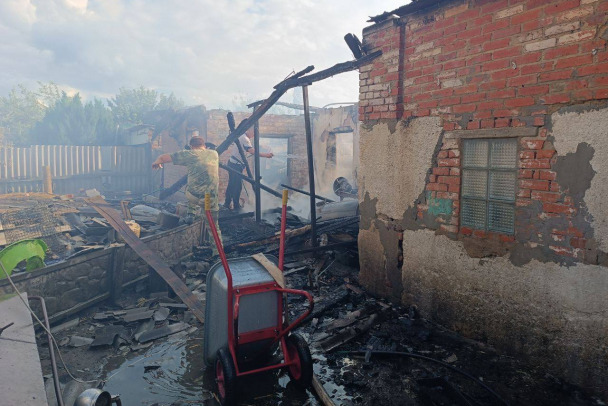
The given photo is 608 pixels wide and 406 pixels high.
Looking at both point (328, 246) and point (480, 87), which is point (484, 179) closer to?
point (480, 87)

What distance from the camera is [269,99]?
25.5ft

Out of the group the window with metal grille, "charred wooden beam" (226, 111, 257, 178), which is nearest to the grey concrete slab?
the window with metal grille

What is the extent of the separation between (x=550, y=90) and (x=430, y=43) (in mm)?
1516

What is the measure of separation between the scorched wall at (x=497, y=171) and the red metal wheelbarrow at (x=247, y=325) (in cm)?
204

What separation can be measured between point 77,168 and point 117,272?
44.5 feet

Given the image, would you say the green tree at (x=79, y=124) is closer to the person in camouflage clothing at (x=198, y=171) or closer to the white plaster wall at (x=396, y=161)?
the person in camouflage clothing at (x=198, y=171)

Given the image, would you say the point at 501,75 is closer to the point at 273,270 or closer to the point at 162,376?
the point at 273,270

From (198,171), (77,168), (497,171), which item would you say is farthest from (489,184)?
(77,168)

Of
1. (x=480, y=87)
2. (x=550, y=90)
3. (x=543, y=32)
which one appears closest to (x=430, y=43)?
(x=480, y=87)

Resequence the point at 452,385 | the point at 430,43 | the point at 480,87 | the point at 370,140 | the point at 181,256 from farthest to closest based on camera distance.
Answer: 1. the point at 181,256
2. the point at 370,140
3. the point at 430,43
4. the point at 480,87
5. the point at 452,385

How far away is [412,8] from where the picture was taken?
454cm

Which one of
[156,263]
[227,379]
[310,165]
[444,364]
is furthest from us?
[310,165]

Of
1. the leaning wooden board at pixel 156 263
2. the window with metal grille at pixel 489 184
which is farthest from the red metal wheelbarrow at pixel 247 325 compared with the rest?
the window with metal grille at pixel 489 184

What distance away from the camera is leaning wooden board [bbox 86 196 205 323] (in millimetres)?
5227
